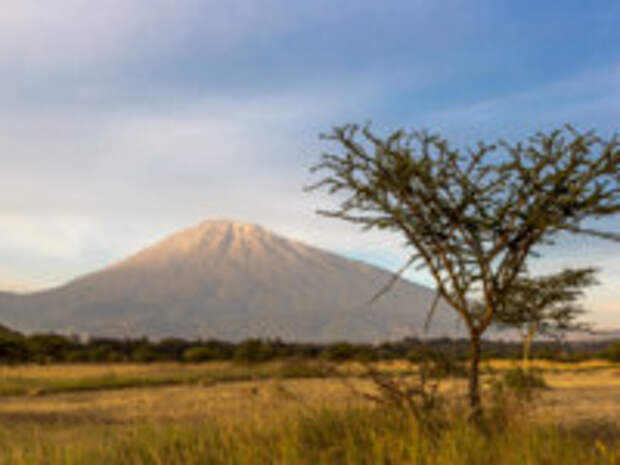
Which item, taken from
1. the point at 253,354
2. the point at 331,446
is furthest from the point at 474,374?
the point at 253,354

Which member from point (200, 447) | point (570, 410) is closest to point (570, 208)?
point (200, 447)

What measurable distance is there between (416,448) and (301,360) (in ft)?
7.60

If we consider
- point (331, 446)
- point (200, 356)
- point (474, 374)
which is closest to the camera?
point (331, 446)

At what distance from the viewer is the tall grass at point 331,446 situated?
23.5 feet

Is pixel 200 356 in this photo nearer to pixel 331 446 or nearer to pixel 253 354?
pixel 253 354

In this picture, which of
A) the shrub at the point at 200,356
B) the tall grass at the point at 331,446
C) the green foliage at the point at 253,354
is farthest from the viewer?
the shrub at the point at 200,356

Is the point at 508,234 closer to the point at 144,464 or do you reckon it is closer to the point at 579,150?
the point at 579,150

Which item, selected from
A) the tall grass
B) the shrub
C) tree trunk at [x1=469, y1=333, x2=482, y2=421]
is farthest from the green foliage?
→ the tall grass

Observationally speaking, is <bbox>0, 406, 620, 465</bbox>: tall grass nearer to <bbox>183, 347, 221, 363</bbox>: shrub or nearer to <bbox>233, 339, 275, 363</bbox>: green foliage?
<bbox>233, 339, 275, 363</bbox>: green foliage

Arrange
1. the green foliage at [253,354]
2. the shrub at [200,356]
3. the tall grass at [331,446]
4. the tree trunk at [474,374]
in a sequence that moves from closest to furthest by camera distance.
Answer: the tall grass at [331,446], the tree trunk at [474,374], the green foliage at [253,354], the shrub at [200,356]

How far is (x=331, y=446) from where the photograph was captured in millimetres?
8312

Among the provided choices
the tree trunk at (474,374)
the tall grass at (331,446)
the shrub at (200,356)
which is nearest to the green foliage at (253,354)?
the shrub at (200,356)

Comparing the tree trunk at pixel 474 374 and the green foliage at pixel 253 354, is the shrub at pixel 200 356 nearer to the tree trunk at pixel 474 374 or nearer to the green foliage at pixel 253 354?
the green foliage at pixel 253 354

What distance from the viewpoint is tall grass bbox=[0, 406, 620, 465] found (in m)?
7.15
